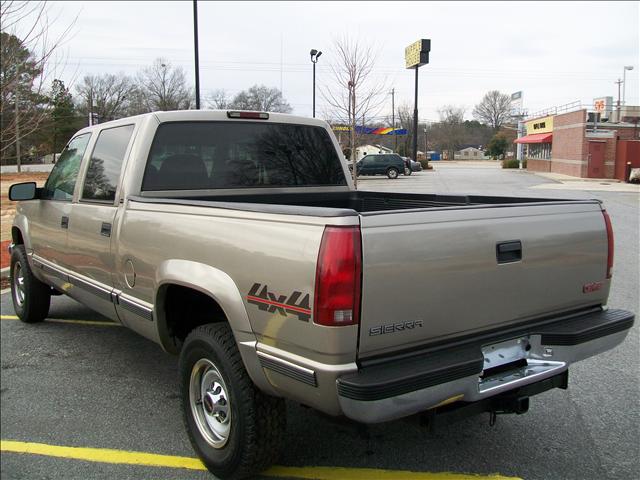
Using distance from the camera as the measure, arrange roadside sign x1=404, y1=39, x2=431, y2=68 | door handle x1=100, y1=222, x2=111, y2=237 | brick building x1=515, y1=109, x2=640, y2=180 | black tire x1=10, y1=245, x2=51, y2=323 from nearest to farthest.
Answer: door handle x1=100, y1=222, x2=111, y2=237, black tire x1=10, y1=245, x2=51, y2=323, brick building x1=515, y1=109, x2=640, y2=180, roadside sign x1=404, y1=39, x2=431, y2=68

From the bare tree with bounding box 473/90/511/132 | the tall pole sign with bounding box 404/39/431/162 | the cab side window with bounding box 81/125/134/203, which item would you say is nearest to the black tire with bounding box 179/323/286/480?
the cab side window with bounding box 81/125/134/203

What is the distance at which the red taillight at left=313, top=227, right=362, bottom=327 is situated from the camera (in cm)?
230

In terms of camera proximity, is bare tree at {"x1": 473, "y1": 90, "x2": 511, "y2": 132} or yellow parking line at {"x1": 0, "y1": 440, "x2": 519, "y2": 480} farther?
bare tree at {"x1": 473, "y1": 90, "x2": 511, "y2": 132}

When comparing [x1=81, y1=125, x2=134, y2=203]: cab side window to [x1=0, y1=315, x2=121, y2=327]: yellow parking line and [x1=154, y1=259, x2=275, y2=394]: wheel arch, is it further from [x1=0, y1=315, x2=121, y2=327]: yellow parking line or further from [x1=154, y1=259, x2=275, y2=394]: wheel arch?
[x1=0, y1=315, x2=121, y2=327]: yellow parking line

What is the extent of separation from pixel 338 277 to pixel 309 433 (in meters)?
1.73

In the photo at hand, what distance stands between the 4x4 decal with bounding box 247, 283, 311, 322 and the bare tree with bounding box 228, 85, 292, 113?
55.3 metres

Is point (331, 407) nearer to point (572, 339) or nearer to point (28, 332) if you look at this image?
point (572, 339)

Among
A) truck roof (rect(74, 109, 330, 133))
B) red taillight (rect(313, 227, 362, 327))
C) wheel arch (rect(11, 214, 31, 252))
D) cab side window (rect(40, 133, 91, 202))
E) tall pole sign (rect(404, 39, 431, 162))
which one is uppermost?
tall pole sign (rect(404, 39, 431, 162))

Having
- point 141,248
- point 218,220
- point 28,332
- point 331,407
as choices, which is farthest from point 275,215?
point 28,332

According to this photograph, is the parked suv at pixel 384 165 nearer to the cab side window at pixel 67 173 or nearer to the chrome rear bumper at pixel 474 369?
the cab side window at pixel 67 173

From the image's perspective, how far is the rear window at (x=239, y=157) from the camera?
4.08m

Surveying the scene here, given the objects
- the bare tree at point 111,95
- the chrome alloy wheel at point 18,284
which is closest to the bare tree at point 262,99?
the bare tree at point 111,95

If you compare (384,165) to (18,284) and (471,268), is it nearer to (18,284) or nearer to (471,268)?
(18,284)

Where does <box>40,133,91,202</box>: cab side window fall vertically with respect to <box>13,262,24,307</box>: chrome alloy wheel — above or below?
above
